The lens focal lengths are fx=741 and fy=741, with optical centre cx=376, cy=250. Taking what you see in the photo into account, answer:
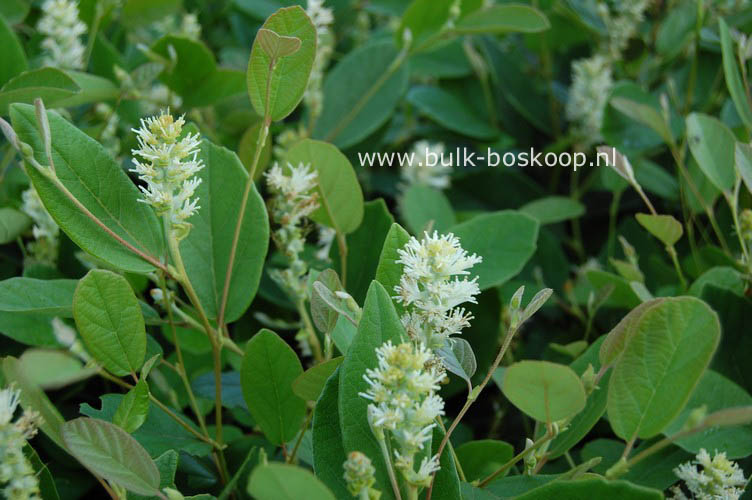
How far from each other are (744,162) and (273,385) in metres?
0.48

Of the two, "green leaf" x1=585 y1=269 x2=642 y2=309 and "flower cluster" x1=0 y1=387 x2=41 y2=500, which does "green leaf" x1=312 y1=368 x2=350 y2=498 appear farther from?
"green leaf" x1=585 y1=269 x2=642 y2=309

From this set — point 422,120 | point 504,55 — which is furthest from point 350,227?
point 422,120

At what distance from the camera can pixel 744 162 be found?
2.27 feet

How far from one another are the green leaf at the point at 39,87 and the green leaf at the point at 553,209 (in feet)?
1.95

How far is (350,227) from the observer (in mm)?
739

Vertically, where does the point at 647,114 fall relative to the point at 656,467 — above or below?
above

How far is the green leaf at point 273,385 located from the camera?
0.58 meters

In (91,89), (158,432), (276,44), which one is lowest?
(158,432)

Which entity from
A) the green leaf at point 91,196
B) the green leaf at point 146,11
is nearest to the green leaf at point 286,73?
the green leaf at point 91,196

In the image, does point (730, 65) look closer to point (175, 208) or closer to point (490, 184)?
point (490, 184)

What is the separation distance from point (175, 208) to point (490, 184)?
2.26ft

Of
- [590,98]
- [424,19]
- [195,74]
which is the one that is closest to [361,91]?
[424,19]

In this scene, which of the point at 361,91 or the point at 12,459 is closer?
the point at 12,459

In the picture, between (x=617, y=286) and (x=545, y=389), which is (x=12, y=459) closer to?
(x=545, y=389)
